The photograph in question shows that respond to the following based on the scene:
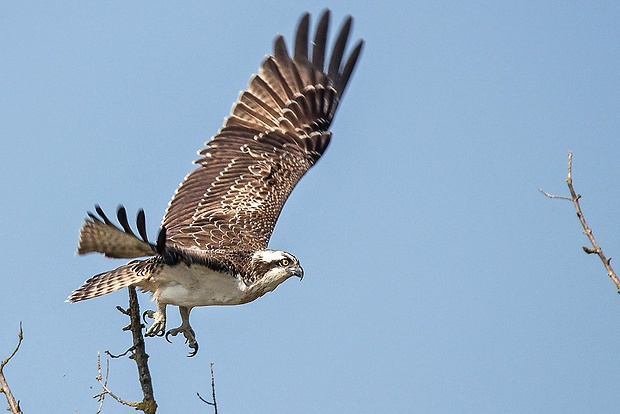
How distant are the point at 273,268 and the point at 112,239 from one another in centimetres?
222

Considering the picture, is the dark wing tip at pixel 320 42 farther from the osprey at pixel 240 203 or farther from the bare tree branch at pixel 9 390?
the bare tree branch at pixel 9 390

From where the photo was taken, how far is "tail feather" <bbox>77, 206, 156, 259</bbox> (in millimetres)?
6992

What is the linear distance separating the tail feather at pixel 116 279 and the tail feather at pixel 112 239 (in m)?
0.60

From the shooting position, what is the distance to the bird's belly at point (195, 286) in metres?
8.61

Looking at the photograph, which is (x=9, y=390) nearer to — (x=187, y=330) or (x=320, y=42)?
(x=187, y=330)

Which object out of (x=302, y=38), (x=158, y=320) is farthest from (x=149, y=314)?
(x=302, y=38)

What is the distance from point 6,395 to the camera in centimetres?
617

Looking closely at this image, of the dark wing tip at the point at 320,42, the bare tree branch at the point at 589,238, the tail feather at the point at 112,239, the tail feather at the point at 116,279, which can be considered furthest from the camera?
the dark wing tip at the point at 320,42

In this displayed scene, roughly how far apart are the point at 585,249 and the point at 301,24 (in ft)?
26.4

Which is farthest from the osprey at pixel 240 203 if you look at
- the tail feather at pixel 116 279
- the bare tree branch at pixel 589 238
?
the bare tree branch at pixel 589 238

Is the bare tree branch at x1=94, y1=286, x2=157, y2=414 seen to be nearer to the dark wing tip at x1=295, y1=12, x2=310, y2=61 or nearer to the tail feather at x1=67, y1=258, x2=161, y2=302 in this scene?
the tail feather at x1=67, y1=258, x2=161, y2=302

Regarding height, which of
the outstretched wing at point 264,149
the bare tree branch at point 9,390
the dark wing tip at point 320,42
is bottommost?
the bare tree branch at point 9,390

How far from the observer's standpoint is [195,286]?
878cm

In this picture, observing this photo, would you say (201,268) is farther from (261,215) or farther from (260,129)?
(260,129)
